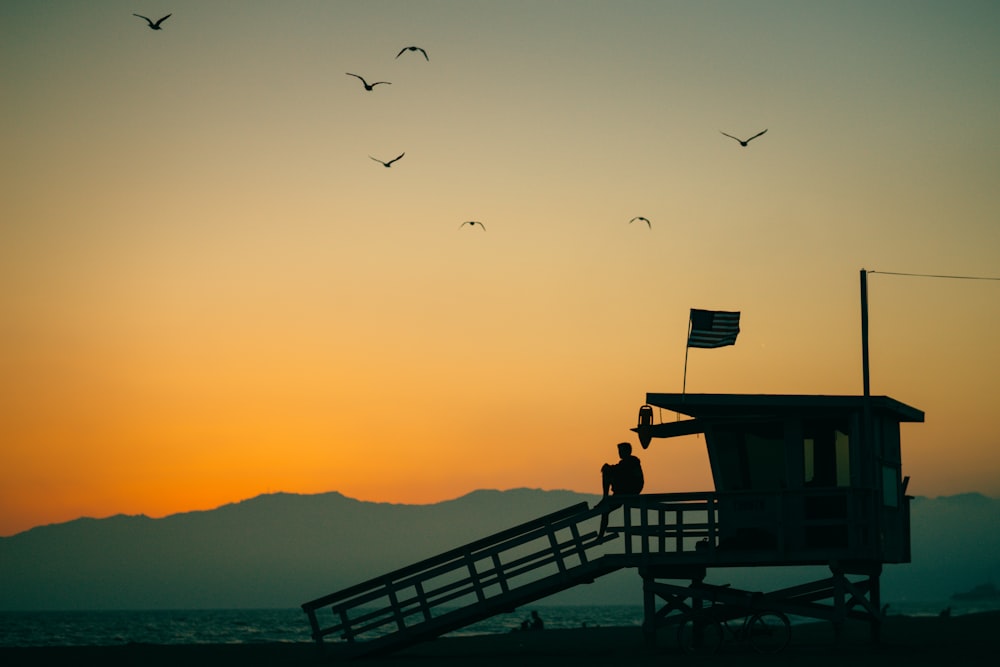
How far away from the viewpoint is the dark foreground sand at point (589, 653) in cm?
2177

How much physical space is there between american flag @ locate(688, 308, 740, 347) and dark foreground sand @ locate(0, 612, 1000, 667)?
20.9ft

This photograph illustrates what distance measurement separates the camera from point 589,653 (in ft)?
85.4

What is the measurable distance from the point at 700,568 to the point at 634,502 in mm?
2327

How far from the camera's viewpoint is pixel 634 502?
77.6 feet

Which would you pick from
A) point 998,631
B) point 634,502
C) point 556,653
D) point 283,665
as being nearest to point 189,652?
point 283,665

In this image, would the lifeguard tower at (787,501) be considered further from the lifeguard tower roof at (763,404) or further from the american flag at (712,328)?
the american flag at (712,328)

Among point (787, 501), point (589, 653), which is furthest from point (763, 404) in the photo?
point (589, 653)

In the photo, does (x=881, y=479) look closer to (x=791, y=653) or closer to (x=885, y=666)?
(x=791, y=653)

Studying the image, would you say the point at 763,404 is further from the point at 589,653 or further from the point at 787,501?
the point at 589,653

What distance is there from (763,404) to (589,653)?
6330 mm

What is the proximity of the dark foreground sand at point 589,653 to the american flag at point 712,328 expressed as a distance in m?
6.38

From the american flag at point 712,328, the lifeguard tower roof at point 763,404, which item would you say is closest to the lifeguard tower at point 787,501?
the lifeguard tower roof at point 763,404

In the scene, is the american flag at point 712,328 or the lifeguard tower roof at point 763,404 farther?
the american flag at point 712,328

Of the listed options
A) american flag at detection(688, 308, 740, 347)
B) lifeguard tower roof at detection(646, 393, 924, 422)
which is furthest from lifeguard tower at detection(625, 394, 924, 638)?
american flag at detection(688, 308, 740, 347)
